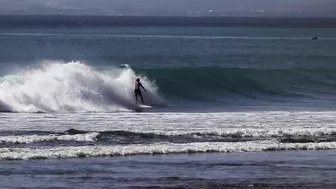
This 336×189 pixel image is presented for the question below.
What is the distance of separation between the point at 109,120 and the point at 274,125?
17.5ft

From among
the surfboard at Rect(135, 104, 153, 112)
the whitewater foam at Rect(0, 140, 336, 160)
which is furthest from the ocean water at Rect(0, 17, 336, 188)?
the surfboard at Rect(135, 104, 153, 112)

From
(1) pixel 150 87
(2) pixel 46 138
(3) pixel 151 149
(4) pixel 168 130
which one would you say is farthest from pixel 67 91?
→ (3) pixel 151 149

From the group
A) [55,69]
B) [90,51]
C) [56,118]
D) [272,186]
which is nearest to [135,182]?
[272,186]

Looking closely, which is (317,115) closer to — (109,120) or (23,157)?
(109,120)

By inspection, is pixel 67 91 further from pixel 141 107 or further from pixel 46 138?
pixel 46 138

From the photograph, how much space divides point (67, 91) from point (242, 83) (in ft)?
47.0

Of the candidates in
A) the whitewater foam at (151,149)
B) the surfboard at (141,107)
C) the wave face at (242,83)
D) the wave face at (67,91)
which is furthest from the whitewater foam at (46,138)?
the wave face at (242,83)

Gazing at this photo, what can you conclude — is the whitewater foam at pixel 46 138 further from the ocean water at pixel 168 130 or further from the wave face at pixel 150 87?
the wave face at pixel 150 87

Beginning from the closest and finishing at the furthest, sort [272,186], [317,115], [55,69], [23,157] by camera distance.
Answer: [272,186], [23,157], [317,115], [55,69]

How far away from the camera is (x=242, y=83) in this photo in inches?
1825

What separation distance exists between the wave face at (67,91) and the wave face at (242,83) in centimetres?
414

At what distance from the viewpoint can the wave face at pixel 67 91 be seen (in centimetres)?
3294

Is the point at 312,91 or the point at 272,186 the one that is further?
the point at 312,91

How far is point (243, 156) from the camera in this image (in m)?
21.0
